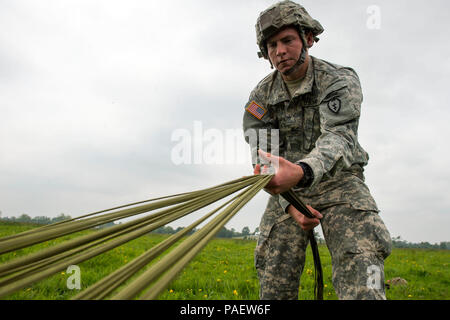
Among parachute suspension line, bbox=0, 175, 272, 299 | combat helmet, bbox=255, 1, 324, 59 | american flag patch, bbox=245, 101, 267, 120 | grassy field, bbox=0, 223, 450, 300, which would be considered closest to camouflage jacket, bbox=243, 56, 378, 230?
american flag patch, bbox=245, 101, 267, 120

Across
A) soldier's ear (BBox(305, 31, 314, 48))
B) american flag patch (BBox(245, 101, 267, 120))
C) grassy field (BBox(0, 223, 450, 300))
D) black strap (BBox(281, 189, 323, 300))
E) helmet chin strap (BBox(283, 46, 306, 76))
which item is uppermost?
soldier's ear (BBox(305, 31, 314, 48))

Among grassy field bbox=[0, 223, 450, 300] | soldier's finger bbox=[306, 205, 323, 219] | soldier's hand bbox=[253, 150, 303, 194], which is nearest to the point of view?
soldier's hand bbox=[253, 150, 303, 194]

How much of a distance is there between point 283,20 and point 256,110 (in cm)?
71

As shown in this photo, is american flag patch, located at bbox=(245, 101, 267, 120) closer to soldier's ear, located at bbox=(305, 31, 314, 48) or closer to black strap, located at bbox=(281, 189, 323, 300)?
soldier's ear, located at bbox=(305, 31, 314, 48)

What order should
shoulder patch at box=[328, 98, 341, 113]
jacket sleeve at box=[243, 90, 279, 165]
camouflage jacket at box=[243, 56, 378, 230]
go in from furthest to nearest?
1. jacket sleeve at box=[243, 90, 279, 165]
2. shoulder patch at box=[328, 98, 341, 113]
3. camouflage jacket at box=[243, 56, 378, 230]

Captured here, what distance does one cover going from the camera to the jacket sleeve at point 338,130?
1.75 metres

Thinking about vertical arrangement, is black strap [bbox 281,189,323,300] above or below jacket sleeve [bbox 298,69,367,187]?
below

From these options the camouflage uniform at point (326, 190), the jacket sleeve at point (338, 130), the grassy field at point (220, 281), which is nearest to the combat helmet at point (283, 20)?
the camouflage uniform at point (326, 190)

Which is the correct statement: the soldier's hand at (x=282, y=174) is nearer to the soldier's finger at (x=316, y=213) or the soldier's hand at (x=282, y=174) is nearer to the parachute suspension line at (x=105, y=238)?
the parachute suspension line at (x=105, y=238)

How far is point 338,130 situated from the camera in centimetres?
196

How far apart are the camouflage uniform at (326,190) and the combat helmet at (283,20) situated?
27 cm

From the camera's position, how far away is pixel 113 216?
1139 mm

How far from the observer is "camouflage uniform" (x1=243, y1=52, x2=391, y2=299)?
72.6 inches
